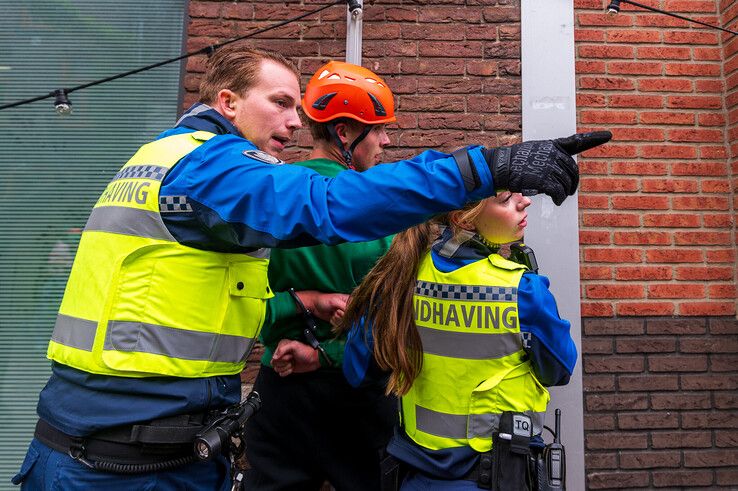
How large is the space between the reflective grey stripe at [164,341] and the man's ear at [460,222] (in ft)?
3.16

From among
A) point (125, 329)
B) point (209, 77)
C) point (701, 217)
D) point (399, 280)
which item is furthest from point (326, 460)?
point (701, 217)

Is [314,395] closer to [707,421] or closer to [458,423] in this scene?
[458,423]

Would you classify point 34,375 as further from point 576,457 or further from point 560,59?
point 560,59

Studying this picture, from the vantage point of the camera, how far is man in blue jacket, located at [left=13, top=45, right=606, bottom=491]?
154 cm

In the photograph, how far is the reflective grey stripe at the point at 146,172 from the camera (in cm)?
180

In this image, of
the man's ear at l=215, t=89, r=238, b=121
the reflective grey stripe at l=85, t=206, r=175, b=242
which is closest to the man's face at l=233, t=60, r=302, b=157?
the man's ear at l=215, t=89, r=238, b=121

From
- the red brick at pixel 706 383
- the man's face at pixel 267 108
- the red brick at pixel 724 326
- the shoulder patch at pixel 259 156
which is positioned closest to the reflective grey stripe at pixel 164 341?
the shoulder patch at pixel 259 156

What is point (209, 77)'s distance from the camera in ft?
7.32

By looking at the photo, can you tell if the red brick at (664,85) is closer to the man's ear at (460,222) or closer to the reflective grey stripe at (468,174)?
the man's ear at (460,222)

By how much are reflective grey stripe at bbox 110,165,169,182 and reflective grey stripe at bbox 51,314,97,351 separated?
431 mm

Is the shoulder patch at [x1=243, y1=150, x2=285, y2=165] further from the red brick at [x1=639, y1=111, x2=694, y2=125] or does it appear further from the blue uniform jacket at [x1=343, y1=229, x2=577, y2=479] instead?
the red brick at [x1=639, y1=111, x2=694, y2=125]

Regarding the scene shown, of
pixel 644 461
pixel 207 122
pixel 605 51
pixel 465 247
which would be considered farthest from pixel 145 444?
pixel 605 51

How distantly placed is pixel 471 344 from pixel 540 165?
869 mm

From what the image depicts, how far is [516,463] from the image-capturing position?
82.4 inches
